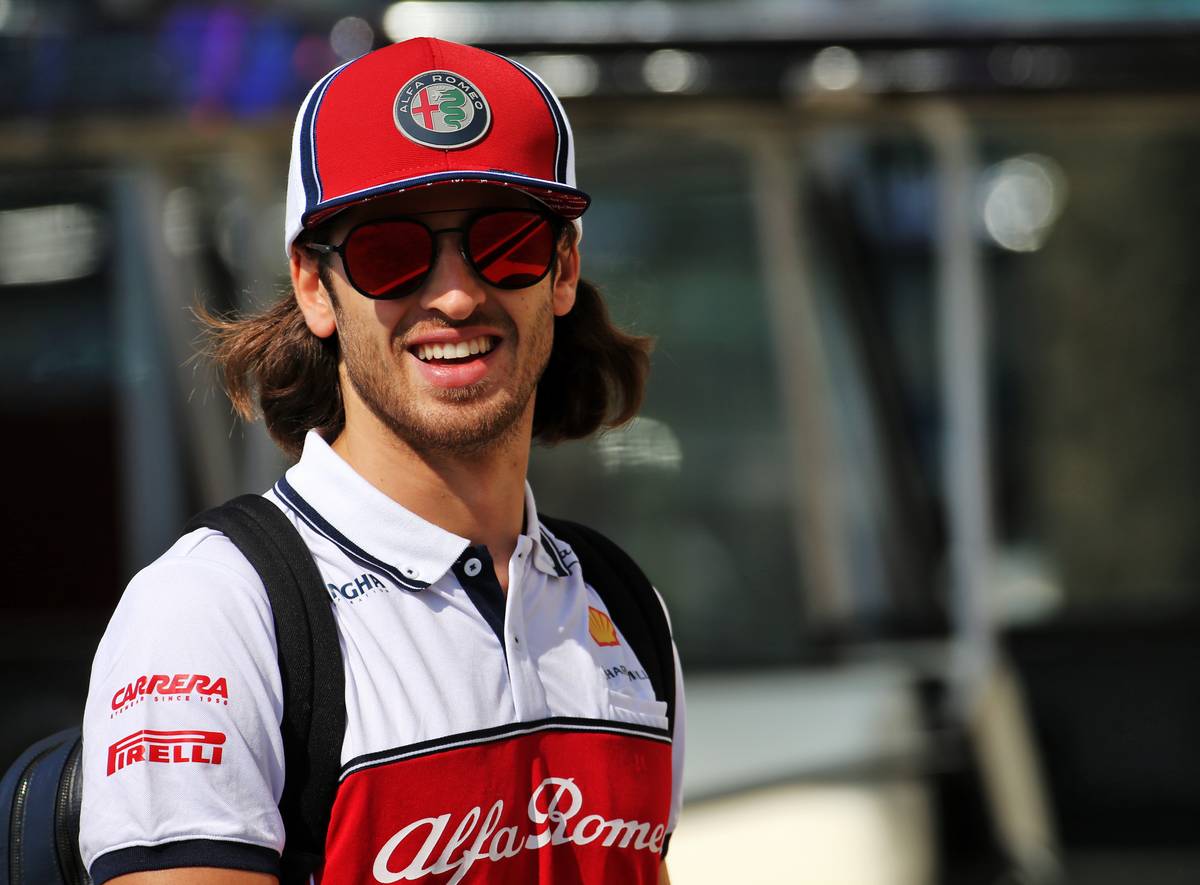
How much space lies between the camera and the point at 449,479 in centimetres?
201

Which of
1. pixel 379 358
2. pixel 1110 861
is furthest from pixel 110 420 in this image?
pixel 379 358

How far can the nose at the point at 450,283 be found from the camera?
1909 mm

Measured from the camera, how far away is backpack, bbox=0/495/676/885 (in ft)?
5.62

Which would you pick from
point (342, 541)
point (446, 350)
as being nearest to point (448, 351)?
point (446, 350)

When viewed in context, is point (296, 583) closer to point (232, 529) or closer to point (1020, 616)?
point (232, 529)

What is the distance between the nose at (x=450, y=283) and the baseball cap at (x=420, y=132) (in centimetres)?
8

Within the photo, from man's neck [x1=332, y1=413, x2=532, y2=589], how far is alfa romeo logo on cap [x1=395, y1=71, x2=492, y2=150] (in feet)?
1.03

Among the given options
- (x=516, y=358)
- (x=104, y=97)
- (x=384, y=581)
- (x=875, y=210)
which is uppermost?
(x=104, y=97)

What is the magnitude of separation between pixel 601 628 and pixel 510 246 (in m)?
0.43

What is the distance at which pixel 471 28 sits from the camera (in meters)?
5.50

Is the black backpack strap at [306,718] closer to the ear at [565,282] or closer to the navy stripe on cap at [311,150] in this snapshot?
the navy stripe on cap at [311,150]

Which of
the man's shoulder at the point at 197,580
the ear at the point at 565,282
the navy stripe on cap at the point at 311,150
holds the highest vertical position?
the navy stripe on cap at the point at 311,150

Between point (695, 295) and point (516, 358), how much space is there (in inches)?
171

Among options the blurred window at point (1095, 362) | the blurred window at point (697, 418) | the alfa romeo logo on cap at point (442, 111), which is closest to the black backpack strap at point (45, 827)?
the alfa romeo logo on cap at point (442, 111)
